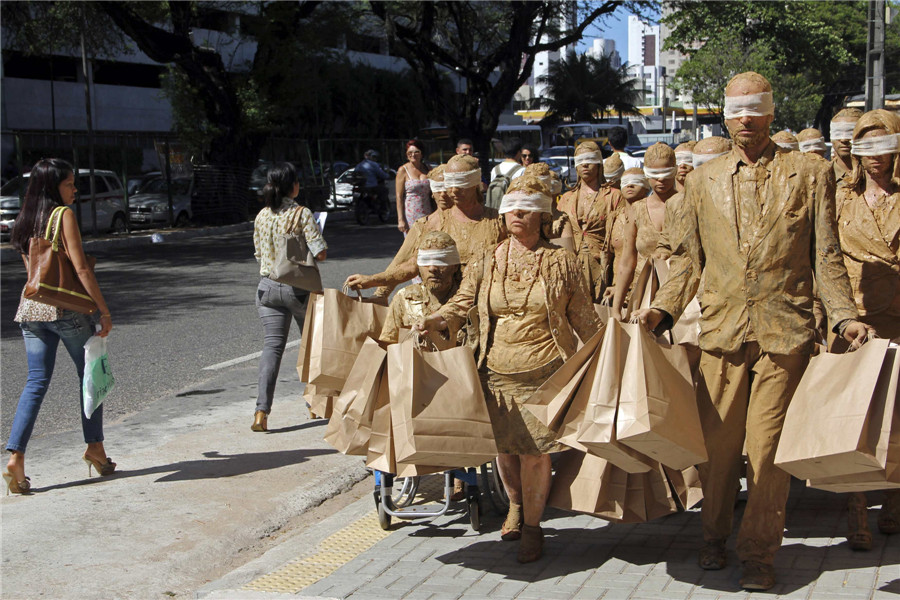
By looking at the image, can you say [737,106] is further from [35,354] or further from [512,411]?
[35,354]

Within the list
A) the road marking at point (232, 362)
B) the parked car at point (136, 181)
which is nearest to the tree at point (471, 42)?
the parked car at point (136, 181)

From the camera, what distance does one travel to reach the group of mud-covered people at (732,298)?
4.28m

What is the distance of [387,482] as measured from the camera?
5387mm

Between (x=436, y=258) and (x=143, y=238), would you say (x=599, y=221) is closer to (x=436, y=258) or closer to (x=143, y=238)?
(x=436, y=258)

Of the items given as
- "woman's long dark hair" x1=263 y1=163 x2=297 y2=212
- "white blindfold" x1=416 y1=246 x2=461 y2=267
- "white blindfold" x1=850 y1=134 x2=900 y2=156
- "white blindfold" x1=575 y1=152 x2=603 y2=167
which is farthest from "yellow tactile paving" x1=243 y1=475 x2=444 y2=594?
"white blindfold" x1=575 y1=152 x2=603 y2=167

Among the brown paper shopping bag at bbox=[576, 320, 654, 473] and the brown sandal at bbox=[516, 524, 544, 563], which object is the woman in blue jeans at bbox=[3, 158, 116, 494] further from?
the brown paper shopping bag at bbox=[576, 320, 654, 473]

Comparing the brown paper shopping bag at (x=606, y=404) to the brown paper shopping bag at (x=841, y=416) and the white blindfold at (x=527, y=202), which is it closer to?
the brown paper shopping bag at (x=841, y=416)

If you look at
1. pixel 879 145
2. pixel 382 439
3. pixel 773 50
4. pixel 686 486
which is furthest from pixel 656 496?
pixel 773 50

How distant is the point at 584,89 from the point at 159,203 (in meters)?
55.1

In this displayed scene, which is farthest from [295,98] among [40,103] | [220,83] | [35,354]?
[35,354]

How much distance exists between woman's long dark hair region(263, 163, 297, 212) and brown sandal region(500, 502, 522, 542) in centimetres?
322

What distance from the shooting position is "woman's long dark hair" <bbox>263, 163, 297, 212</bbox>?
7.38 meters

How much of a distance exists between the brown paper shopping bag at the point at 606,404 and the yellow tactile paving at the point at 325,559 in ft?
4.46

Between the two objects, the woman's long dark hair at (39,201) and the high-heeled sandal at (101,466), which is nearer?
the woman's long dark hair at (39,201)
